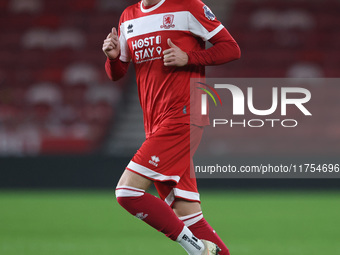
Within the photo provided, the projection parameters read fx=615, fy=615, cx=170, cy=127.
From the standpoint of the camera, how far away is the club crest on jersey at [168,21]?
3609mm

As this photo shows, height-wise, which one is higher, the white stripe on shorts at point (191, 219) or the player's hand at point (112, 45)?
the player's hand at point (112, 45)

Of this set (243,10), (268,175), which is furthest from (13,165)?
(243,10)

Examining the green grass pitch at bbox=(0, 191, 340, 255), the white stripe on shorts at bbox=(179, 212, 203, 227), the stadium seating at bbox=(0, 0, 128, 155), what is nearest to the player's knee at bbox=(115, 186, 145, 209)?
the white stripe on shorts at bbox=(179, 212, 203, 227)

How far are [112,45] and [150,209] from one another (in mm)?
1043

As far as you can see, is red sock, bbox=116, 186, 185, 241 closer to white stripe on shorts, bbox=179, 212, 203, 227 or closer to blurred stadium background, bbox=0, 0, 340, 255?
white stripe on shorts, bbox=179, 212, 203, 227

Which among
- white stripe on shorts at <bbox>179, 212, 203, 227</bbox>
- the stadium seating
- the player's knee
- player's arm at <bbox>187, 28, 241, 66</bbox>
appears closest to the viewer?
the player's knee

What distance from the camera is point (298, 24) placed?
13797 mm

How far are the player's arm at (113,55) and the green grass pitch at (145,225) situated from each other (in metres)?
1.73

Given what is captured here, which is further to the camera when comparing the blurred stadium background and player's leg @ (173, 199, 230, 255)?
the blurred stadium background

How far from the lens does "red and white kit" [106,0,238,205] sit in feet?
11.4

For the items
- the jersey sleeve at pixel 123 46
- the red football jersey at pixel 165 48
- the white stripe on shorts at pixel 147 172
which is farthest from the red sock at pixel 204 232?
the jersey sleeve at pixel 123 46

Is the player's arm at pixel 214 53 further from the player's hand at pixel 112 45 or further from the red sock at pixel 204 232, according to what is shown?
the red sock at pixel 204 232

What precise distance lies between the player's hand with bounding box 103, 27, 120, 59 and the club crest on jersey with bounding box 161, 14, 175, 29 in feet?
1.03

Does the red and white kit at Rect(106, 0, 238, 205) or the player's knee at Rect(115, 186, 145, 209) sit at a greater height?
the red and white kit at Rect(106, 0, 238, 205)
